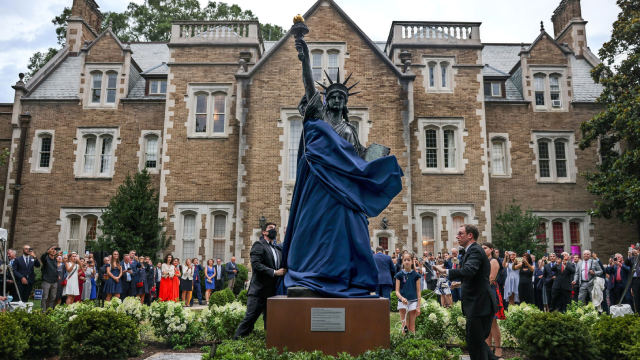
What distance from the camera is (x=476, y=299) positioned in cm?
606

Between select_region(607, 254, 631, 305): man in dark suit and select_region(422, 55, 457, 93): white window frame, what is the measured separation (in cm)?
1204

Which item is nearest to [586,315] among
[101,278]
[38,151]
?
[101,278]

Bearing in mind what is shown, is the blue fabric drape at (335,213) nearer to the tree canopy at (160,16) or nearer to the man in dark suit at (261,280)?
the man in dark suit at (261,280)

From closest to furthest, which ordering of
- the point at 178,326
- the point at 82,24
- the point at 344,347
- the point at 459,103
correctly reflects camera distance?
the point at 344,347 → the point at 178,326 → the point at 459,103 → the point at 82,24

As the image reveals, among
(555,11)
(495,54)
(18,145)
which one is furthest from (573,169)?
(18,145)

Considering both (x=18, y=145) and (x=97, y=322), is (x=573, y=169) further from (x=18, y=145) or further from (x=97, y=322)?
(x=18, y=145)

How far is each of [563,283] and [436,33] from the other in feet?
48.6

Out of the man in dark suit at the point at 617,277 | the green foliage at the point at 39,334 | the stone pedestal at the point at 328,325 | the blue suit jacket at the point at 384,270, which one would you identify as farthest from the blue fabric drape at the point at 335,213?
the man in dark suit at the point at 617,277

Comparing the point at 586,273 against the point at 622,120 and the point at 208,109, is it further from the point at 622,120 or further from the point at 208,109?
the point at 208,109

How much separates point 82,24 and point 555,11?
94.6ft

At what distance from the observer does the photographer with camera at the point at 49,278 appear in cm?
1366

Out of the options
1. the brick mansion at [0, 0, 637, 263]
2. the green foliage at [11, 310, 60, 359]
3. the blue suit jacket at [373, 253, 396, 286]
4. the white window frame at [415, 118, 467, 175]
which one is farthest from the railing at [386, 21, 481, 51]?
the green foliage at [11, 310, 60, 359]

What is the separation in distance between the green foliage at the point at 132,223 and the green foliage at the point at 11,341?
568 inches

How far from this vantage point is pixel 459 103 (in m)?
23.7
